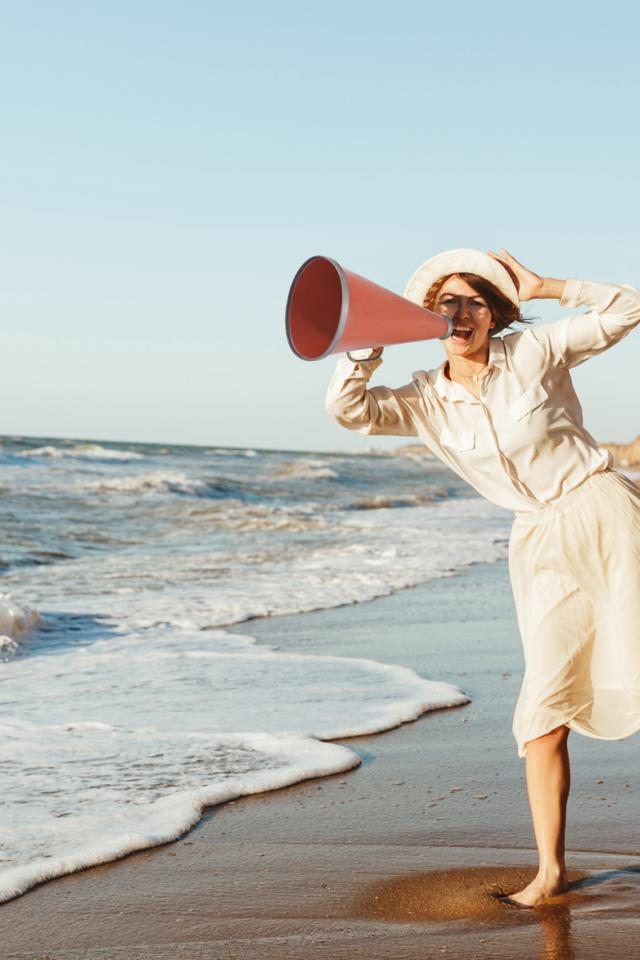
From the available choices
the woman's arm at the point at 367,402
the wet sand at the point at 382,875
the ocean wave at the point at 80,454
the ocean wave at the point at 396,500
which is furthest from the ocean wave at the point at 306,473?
the woman's arm at the point at 367,402

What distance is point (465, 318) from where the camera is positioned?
279cm

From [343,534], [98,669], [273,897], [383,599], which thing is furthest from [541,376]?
[343,534]

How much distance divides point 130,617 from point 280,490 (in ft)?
52.0

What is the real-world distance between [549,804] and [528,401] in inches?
39.0

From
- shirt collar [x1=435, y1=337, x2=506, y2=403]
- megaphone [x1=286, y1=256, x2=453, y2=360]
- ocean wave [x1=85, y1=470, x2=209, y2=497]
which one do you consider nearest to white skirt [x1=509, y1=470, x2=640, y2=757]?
shirt collar [x1=435, y1=337, x2=506, y2=403]

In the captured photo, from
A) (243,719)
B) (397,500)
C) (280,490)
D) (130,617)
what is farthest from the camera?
(280,490)

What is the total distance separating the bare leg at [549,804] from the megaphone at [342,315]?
106 centimetres

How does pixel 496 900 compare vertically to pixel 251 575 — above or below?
above

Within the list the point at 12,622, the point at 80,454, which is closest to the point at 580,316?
the point at 12,622

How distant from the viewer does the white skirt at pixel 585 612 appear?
2666 mm

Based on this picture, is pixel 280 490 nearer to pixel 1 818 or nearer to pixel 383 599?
pixel 383 599

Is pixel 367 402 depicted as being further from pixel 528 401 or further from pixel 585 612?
pixel 585 612

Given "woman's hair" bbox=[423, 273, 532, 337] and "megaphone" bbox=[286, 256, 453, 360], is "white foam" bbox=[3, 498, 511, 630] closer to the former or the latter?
"woman's hair" bbox=[423, 273, 532, 337]

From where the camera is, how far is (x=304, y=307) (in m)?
2.56
